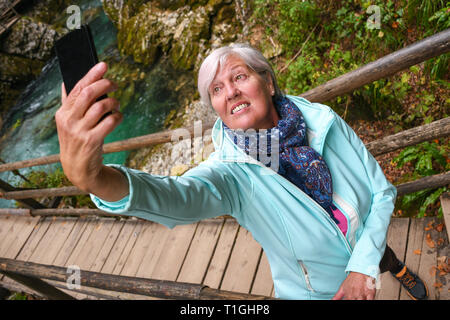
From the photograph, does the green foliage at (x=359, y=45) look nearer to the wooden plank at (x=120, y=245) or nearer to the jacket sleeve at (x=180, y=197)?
the wooden plank at (x=120, y=245)

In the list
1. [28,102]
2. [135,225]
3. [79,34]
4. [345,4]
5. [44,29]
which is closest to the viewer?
[79,34]

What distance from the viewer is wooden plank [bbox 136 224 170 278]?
3.02 meters

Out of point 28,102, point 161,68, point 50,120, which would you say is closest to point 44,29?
point 28,102

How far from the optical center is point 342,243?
1.46 meters

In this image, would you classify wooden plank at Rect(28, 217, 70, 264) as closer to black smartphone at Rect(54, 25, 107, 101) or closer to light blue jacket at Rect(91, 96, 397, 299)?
light blue jacket at Rect(91, 96, 397, 299)

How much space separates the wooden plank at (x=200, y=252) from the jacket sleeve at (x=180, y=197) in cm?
156

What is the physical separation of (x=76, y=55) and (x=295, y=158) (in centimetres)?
101

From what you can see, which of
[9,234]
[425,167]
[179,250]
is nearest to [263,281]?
[179,250]

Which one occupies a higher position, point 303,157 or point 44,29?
point 303,157

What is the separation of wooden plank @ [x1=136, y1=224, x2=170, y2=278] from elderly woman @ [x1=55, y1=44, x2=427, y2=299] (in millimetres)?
1784

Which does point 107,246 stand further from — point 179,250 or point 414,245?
point 414,245

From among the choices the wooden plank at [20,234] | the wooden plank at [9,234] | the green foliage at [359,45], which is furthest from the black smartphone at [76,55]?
the wooden plank at [9,234]
